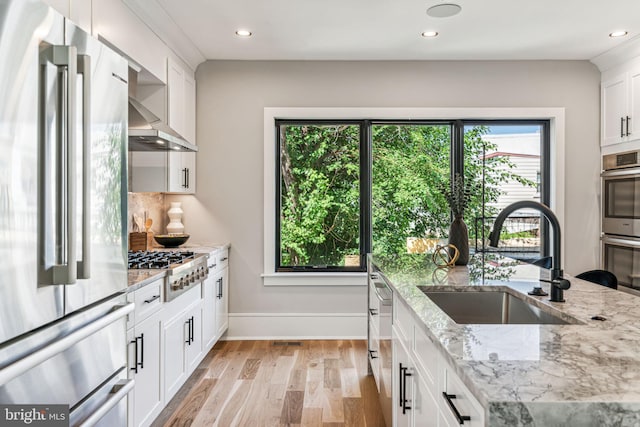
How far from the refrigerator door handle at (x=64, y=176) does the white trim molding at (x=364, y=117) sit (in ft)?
9.73

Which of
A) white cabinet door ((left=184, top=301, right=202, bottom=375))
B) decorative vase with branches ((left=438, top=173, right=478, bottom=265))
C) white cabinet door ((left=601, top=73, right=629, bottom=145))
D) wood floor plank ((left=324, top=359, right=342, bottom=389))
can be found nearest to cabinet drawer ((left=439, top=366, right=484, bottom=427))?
decorative vase with branches ((left=438, top=173, right=478, bottom=265))

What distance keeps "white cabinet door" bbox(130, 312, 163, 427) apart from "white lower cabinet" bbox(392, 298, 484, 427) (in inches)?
49.4

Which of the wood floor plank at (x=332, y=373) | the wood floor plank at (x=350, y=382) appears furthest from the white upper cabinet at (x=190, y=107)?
the wood floor plank at (x=350, y=382)

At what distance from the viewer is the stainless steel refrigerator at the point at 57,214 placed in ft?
3.47

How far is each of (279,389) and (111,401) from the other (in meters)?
1.68

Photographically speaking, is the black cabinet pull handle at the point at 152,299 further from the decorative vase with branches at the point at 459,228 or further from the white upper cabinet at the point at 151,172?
the decorative vase with branches at the point at 459,228

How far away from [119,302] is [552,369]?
1460 mm

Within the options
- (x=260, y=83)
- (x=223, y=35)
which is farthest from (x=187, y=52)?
(x=260, y=83)

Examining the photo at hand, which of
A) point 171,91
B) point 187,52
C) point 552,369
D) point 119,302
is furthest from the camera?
point 187,52

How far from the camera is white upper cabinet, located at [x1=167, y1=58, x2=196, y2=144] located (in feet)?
11.6

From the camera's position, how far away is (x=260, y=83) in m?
4.19

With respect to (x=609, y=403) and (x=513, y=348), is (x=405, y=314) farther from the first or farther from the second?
(x=609, y=403)

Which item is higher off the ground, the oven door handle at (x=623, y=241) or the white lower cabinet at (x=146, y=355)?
the oven door handle at (x=623, y=241)

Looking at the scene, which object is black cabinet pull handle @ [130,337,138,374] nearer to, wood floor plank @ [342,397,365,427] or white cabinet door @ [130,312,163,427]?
white cabinet door @ [130,312,163,427]
